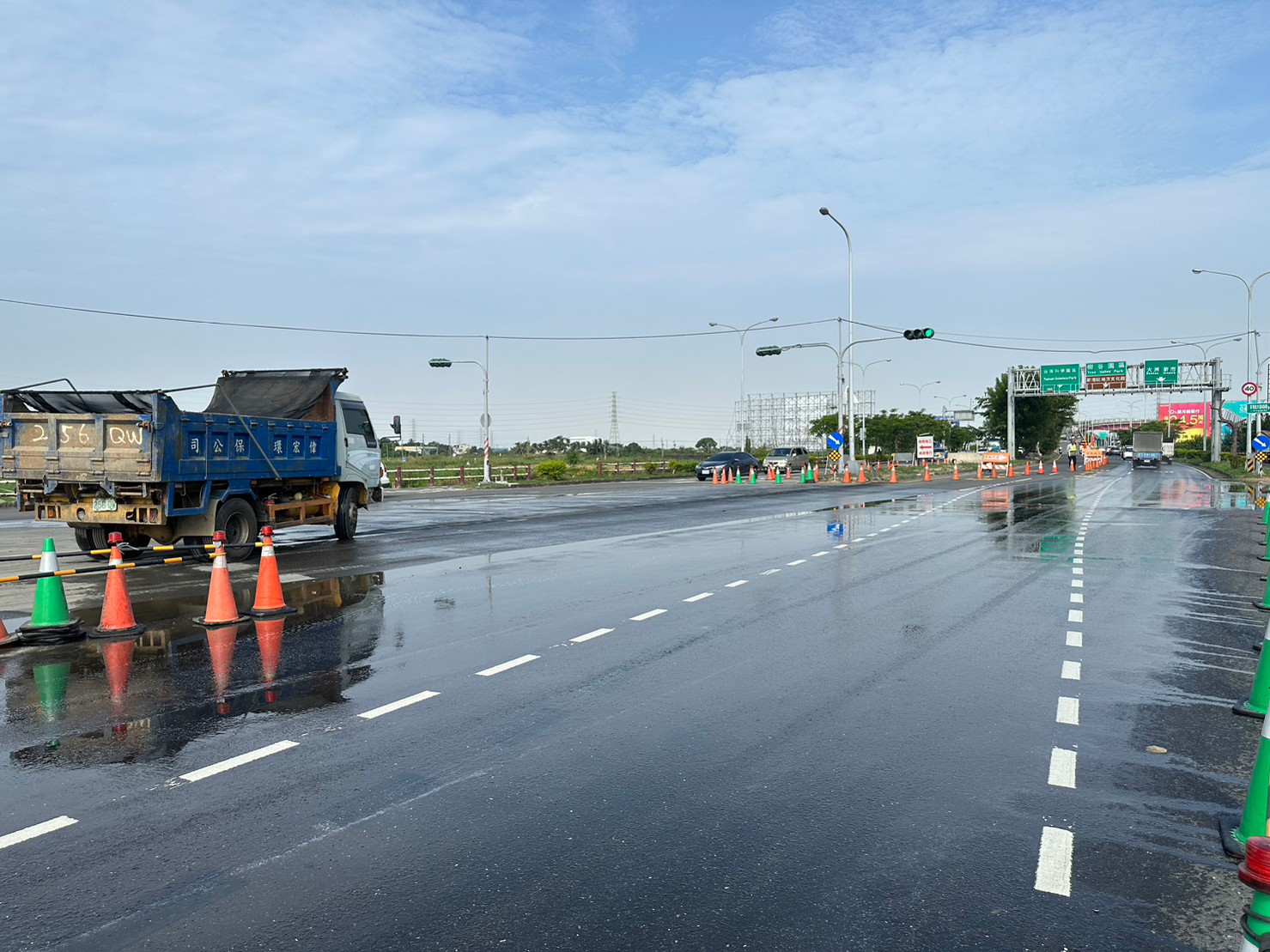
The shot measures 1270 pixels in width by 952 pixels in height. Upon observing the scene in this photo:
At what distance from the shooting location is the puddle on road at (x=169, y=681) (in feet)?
19.7

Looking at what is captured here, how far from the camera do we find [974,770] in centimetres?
534

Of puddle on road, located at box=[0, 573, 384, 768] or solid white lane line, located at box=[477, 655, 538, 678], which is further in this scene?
solid white lane line, located at box=[477, 655, 538, 678]

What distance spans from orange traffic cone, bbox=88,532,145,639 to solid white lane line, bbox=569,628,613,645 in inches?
163

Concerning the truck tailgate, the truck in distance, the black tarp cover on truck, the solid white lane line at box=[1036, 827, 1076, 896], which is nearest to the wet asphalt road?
the solid white lane line at box=[1036, 827, 1076, 896]

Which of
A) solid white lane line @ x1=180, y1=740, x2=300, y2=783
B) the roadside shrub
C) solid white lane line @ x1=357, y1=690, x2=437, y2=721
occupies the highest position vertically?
the roadside shrub

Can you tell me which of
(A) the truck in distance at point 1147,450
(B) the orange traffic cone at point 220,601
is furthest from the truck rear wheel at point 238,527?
(A) the truck in distance at point 1147,450

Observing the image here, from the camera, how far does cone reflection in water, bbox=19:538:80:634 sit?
8992mm

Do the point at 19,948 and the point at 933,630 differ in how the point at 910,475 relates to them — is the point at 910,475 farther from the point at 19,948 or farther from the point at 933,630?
the point at 19,948

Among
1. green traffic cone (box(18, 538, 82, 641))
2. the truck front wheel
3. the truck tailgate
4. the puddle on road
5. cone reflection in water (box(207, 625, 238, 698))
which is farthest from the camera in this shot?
the truck front wheel

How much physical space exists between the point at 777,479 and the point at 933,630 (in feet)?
133

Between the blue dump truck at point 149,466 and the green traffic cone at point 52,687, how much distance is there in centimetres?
624

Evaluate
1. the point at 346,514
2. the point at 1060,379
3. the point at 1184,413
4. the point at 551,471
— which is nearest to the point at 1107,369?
the point at 1060,379

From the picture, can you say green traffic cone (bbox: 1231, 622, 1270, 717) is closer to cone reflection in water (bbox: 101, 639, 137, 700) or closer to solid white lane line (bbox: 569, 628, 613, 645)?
solid white lane line (bbox: 569, 628, 613, 645)

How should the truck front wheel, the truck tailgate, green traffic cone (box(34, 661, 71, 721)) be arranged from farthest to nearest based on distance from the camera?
1. the truck front wheel
2. the truck tailgate
3. green traffic cone (box(34, 661, 71, 721))
